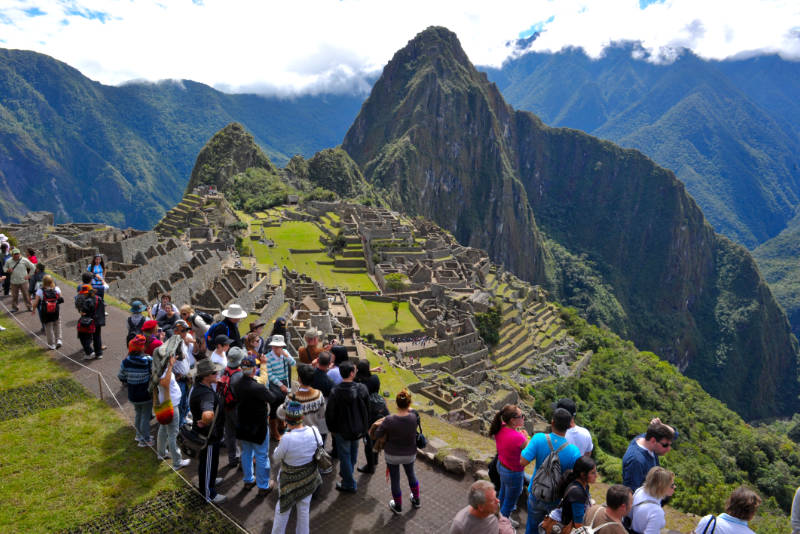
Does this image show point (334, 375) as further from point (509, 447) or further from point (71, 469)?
point (71, 469)

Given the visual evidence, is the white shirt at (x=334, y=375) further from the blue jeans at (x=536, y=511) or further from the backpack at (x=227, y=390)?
the blue jeans at (x=536, y=511)

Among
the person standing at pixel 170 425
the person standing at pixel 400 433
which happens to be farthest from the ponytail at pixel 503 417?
the person standing at pixel 170 425

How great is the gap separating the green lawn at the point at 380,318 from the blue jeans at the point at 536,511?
94.6 feet

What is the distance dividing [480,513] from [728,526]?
9.33ft

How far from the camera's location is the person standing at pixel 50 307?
11.8 meters

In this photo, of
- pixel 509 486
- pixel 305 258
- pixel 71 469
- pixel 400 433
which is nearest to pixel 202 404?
pixel 400 433

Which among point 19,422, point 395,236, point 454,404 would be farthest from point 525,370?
point 19,422

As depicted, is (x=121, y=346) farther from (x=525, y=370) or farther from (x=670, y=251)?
(x=670, y=251)

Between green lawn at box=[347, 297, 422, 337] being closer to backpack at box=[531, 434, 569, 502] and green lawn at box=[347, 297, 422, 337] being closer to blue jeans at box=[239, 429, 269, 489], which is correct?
blue jeans at box=[239, 429, 269, 489]

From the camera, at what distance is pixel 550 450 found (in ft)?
21.3

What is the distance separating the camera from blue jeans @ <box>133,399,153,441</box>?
8.55 metres

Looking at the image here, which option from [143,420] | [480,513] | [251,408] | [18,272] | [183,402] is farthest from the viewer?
[18,272]

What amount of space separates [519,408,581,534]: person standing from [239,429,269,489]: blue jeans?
4.05 m

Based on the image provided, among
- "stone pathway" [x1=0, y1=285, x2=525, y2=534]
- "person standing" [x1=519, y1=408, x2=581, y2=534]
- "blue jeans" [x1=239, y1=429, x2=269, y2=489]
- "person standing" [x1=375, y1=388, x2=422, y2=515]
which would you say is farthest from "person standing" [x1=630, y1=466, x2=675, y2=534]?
"blue jeans" [x1=239, y1=429, x2=269, y2=489]
